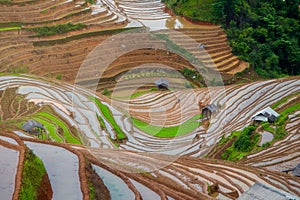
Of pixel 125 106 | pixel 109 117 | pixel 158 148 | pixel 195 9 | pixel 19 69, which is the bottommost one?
pixel 125 106

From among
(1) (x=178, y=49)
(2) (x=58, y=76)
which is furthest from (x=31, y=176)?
(1) (x=178, y=49)

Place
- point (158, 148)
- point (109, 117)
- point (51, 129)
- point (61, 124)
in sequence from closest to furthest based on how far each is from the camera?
point (51, 129)
point (61, 124)
point (158, 148)
point (109, 117)

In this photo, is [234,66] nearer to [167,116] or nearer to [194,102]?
[194,102]

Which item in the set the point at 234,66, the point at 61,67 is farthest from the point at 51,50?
the point at 234,66

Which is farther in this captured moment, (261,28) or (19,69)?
(261,28)

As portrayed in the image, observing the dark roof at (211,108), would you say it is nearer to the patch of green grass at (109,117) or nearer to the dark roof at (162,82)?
the patch of green grass at (109,117)

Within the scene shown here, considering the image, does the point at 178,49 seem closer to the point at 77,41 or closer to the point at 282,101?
the point at 77,41
